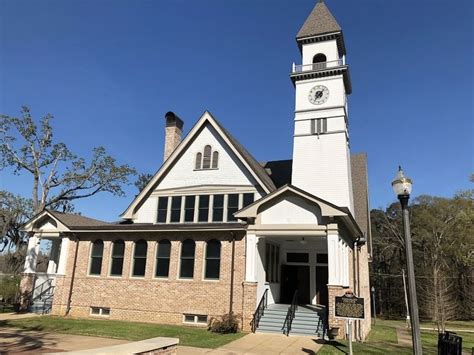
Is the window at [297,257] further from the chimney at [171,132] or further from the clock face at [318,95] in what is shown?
the chimney at [171,132]

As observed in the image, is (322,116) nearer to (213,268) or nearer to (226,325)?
(213,268)

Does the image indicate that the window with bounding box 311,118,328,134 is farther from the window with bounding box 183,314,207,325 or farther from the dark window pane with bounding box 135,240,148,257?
the window with bounding box 183,314,207,325

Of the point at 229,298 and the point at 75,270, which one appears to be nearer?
the point at 229,298

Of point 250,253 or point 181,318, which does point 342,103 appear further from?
point 181,318

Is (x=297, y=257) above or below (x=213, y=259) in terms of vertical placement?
above

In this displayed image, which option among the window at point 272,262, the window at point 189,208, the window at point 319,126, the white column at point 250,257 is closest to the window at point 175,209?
the window at point 189,208

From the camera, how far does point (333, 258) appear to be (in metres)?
14.9

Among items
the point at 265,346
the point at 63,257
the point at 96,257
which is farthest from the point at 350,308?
the point at 63,257

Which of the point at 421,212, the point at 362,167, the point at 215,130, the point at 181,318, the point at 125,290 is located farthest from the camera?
the point at 421,212

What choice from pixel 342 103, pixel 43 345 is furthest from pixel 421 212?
pixel 43 345

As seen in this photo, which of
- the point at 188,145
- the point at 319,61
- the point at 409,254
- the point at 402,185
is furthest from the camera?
the point at 319,61

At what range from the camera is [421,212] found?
45.5 meters

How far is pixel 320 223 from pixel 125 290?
404 inches

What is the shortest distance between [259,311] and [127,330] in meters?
5.47
